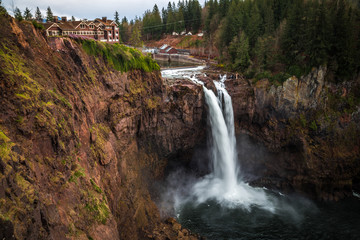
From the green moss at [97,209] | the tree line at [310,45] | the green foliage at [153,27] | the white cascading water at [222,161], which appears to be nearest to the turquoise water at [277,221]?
the white cascading water at [222,161]

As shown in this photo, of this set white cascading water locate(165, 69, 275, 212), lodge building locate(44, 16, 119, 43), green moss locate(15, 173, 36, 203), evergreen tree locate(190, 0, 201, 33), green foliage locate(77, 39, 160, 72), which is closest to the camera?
green moss locate(15, 173, 36, 203)

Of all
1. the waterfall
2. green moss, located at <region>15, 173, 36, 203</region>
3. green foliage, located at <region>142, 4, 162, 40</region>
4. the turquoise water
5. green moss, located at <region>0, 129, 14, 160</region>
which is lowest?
the turquoise water

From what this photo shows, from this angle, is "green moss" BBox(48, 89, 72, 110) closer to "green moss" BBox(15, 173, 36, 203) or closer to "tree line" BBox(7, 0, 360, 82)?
"green moss" BBox(15, 173, 36, 203)

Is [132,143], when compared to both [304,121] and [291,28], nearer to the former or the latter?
[304,121]

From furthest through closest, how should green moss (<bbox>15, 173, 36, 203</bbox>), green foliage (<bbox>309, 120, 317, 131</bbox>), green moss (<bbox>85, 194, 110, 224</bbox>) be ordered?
green foliage (<bbox>309, 120, 317, 131</bbox>)
green moss (<bbox>85, 194, 110, 224</bbox>)
green moss (<bbox>15, 173, 36, 203</bbox>)

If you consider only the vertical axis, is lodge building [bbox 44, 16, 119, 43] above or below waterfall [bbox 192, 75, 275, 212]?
above

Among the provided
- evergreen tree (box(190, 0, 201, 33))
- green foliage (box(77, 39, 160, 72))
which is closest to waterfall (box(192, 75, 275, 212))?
green foliage (box(77, 39, 160, 72))

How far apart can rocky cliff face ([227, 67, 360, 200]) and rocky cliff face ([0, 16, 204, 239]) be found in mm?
15632

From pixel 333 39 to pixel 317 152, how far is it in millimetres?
14427

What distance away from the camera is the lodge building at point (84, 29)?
21.2 metres

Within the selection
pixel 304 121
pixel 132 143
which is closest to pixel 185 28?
pixel 304 121

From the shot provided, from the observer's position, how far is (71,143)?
1200cm

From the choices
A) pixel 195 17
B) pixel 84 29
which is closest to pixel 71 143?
pixel 84 29

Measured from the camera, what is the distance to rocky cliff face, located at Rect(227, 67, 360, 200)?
2848 cm
